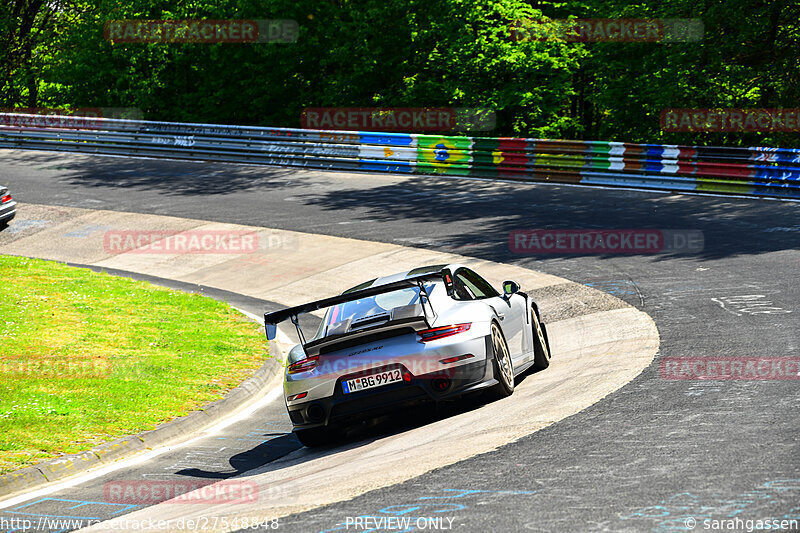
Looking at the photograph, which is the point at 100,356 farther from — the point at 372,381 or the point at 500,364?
the point at 500,364

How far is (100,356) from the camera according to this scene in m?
12.4

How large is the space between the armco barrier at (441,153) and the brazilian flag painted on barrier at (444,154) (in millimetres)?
28

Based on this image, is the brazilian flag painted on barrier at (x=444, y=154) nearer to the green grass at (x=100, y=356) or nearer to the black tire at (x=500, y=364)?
the green grass at (x=100, y=356)

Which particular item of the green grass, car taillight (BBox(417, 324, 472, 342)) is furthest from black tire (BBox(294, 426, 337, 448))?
the green grass

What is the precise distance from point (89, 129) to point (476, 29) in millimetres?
13458

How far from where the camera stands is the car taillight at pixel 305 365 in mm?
8461

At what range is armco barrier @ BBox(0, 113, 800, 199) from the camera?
71.3 feet

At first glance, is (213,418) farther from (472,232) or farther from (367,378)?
(472,232)

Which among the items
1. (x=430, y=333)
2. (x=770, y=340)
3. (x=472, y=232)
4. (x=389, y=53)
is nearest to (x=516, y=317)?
(x=430, y=333)

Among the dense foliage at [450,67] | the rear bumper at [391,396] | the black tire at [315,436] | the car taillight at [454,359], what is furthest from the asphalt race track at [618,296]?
the dense foliage at [450,67]

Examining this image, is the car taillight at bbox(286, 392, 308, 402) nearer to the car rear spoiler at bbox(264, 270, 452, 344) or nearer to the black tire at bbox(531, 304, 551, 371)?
the car rear spoiler at bbox(264, 270, 452, 344)

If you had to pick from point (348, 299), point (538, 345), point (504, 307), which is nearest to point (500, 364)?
point (504, 307)

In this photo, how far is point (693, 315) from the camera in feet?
40.0

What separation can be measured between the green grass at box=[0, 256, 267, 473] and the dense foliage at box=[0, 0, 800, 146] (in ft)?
→ 55.0
